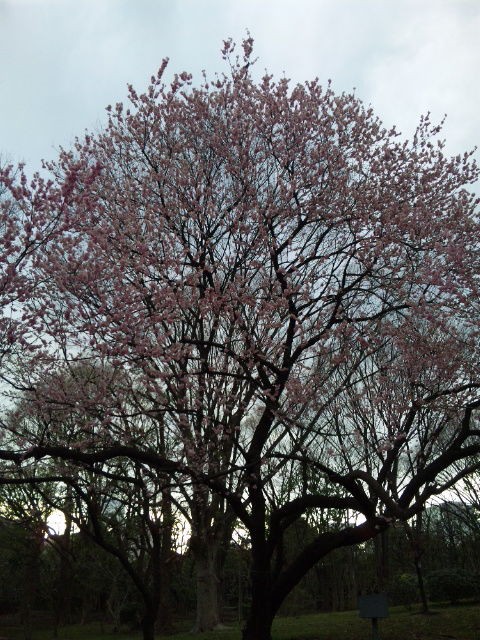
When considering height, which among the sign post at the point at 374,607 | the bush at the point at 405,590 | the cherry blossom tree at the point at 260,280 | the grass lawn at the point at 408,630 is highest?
the cherry blossom tree at the point at 260,280

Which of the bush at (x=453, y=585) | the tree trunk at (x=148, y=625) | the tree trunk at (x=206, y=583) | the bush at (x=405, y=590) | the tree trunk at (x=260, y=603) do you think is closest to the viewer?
the tree trunk at (x=260, y=603)

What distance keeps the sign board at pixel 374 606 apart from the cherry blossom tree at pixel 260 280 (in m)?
1.15

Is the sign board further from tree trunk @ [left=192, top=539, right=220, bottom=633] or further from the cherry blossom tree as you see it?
tree trunk @ [left=192, top=539, right=220, bottom=633]

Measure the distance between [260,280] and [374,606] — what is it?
18.6ft

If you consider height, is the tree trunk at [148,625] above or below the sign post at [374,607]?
below

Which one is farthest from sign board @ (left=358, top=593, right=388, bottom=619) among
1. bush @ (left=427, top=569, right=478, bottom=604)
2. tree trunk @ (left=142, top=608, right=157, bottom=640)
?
bush @ (left=427, top=569, right=478, bottom=604)

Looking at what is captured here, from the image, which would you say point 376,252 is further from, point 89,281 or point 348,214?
point 89,281

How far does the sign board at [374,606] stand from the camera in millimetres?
8383

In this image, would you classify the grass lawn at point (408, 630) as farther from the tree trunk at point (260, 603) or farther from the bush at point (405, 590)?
the bush at point (405, 590)

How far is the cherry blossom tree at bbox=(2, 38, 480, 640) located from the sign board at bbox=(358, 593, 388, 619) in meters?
1.15

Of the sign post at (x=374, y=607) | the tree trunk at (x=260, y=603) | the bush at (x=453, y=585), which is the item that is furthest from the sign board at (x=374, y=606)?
the bush at (x=453, y=585)

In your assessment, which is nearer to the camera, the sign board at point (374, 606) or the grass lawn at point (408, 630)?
the sign board at point (374, 606)

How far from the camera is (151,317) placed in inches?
360

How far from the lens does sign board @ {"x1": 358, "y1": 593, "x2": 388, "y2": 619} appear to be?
27.5ft
